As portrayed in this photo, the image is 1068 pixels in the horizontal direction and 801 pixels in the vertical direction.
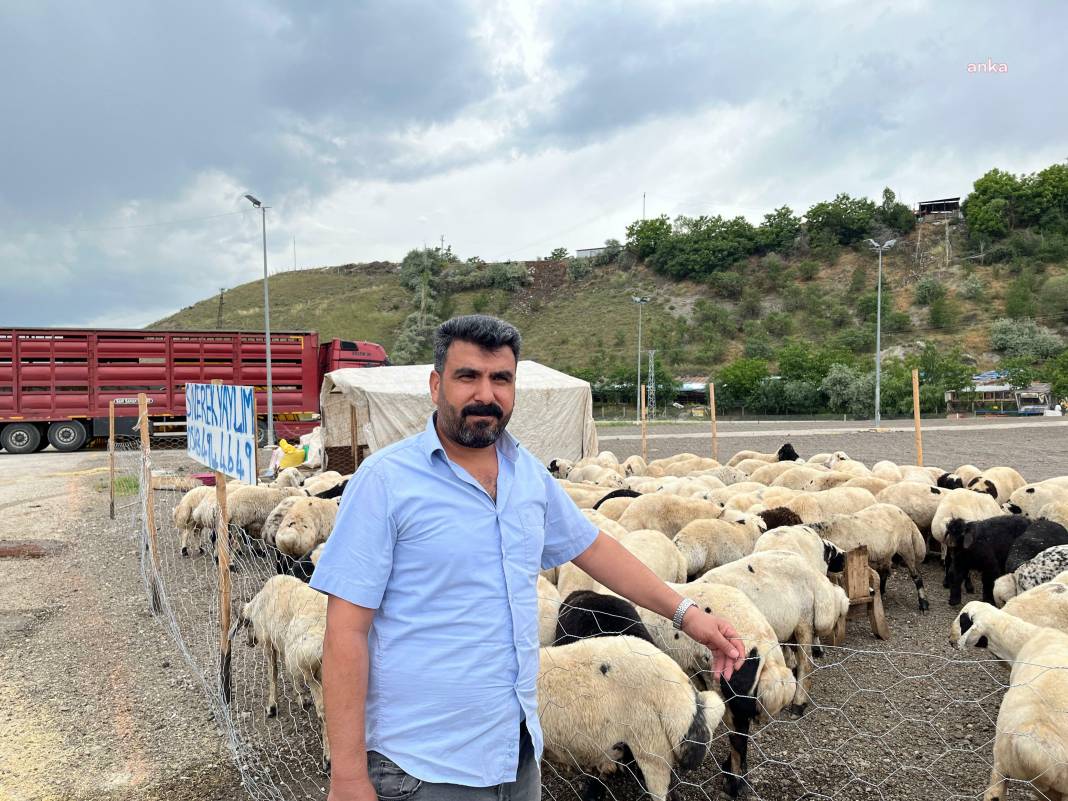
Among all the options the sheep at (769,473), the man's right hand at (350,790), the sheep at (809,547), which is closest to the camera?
the man's right hand at (350,790)

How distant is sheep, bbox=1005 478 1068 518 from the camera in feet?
25.7

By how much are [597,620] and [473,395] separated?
2708 mm

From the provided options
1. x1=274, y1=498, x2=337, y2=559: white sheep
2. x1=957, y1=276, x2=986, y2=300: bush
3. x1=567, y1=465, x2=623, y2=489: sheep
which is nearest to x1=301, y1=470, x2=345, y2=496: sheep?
x1=274, y1=498, x2=337, y2=559: white sheep

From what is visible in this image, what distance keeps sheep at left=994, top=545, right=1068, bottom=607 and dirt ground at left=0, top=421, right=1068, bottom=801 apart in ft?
2.11

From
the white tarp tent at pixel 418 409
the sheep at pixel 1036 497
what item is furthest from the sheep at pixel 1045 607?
the white tarp tent at pixel 418 409

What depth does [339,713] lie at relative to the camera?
1662 mm

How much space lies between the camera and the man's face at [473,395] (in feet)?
6.17

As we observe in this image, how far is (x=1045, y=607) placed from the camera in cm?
444

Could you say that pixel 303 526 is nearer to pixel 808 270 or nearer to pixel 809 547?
pixel 809 547

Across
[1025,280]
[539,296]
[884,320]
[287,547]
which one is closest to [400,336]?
[539,296]

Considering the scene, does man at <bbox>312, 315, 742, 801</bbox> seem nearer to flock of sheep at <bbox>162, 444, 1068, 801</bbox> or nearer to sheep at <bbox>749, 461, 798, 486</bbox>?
flock of sheep at <bbox>162, 444, 1068, 801</bbox>

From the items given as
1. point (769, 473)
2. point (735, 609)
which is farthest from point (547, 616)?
point (769, 473)

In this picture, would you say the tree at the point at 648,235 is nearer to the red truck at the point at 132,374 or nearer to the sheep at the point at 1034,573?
the red truck at the point at 132,374

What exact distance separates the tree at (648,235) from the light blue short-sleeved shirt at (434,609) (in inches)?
3746
